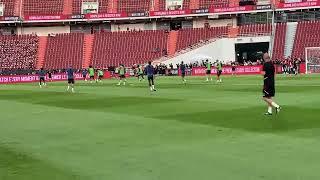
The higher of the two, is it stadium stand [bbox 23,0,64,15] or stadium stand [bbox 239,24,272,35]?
stadium stand [bbox 23,0,64,15]

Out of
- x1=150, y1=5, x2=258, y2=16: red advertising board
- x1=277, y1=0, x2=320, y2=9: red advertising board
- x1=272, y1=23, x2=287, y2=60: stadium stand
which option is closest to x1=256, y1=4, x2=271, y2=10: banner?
x1=150, y1=5, x2=258, y2=16: red advertising board

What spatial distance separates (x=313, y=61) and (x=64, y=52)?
3925 centimetres

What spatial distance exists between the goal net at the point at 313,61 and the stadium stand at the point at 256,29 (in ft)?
46.8

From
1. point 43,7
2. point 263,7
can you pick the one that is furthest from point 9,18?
point 263,7

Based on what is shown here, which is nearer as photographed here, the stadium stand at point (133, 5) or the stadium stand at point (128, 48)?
the stadium stand at point (128, 48)

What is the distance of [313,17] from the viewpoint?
3014 inches

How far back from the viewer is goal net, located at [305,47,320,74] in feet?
198

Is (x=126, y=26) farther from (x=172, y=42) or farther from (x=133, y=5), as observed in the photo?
(x=172, y=42)

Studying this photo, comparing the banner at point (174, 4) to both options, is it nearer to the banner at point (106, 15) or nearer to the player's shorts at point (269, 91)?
the banner at point (106, 15)

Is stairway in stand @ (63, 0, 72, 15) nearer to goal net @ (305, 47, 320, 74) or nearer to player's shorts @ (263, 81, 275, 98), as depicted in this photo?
goal net @ (305, 47, 320, 74)

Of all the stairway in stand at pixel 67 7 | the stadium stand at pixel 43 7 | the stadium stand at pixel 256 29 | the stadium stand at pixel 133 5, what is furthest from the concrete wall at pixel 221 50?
the stadium stand at pixel 43 7

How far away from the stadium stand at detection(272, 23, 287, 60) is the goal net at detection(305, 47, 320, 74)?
33.6 feet

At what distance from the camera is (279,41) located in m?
75.0

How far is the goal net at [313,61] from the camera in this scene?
60.4 metres
